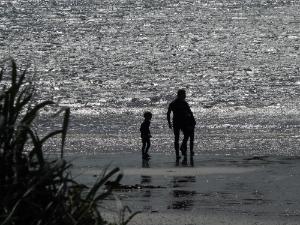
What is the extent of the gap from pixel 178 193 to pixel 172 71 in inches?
1664

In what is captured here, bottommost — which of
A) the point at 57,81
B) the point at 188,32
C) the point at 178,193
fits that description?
the point at 178,193

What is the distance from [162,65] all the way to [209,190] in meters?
44.6

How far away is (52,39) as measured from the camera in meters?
71.1

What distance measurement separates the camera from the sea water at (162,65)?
29469 millimetres

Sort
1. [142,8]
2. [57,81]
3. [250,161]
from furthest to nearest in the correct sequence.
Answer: [142,8] → [57,81] → [250,161]

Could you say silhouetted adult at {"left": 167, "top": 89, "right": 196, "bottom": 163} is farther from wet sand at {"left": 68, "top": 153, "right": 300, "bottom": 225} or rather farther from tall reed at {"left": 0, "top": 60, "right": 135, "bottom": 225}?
tall reed at {"left": 0, "top": 60, "right": 135, "bottom": 225}

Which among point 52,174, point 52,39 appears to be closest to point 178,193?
point 52,174

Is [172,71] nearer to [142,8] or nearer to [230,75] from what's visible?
[230,75]

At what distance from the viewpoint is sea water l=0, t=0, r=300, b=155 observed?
29.5 metres

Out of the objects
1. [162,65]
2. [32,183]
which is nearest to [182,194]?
[32,183]

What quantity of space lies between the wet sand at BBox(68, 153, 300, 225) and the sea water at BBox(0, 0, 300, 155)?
395cm

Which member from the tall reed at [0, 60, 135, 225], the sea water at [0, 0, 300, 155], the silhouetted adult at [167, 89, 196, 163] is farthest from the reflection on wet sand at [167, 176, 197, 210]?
the sea water at [0, 0, 300, 155]

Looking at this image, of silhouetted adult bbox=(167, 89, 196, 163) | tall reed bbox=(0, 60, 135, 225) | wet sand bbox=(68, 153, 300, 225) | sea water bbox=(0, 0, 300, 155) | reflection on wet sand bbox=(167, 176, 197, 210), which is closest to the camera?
tall reed bbox=(0, 60, 135, 225)

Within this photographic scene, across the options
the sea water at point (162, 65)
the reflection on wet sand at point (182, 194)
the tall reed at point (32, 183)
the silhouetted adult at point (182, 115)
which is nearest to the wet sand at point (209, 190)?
the reflection on wet sand at point (182, 194)
